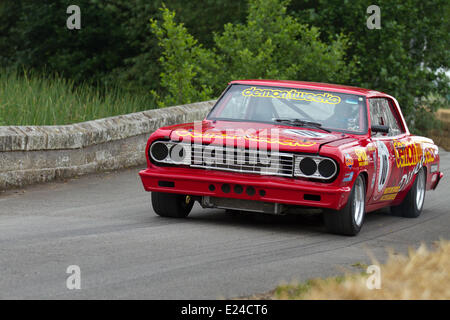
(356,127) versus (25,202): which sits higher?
(356,127)

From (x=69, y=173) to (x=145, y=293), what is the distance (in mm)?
6972

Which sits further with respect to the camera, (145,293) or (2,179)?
(2,179)

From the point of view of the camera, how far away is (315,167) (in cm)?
862

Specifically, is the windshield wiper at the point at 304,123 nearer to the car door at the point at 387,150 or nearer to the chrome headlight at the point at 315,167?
the car door at the point at 387,150

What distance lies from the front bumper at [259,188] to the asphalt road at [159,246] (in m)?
0.37

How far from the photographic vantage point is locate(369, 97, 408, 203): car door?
9.69 m

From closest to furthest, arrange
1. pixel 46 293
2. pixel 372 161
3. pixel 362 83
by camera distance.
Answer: pixel 46 293 → pixel 372 161 → pixel 362 83

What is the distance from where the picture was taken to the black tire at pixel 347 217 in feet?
29.2

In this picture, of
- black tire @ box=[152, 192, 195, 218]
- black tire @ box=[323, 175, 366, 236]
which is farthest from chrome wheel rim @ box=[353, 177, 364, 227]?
black tire @ box=[152, 192, 195, 218]

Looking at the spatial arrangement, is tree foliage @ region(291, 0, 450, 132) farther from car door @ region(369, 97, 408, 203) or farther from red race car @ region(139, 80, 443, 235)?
red race car @ region(139, 80, 443, 235)

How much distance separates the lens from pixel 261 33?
20938 millimetres
